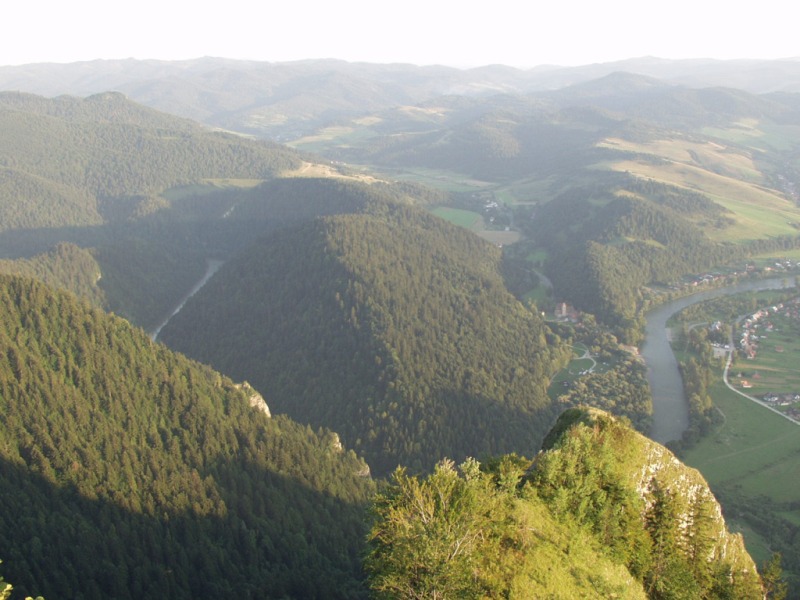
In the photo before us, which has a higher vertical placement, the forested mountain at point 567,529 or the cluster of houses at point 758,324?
the forested mountain at point 567,529

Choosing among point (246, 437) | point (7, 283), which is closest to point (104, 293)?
point (7, 283)

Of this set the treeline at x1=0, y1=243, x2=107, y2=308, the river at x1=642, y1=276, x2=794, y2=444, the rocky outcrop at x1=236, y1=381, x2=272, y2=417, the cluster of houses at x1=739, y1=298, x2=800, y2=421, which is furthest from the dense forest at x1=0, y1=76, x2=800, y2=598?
the cluster of houses at x1=739, y1=298, x2=800, y2=421

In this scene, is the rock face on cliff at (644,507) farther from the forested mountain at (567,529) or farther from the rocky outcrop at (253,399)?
the rocky outcrop at (253,399)

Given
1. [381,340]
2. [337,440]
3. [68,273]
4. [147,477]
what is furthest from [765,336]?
[68,273]

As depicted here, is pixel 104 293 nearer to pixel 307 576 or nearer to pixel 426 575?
pixel 307 576

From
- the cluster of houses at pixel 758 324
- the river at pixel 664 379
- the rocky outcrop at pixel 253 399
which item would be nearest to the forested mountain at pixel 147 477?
the rocky outcrop at pixel 253 399

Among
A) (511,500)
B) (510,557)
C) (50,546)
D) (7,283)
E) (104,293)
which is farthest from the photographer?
(104,293)
